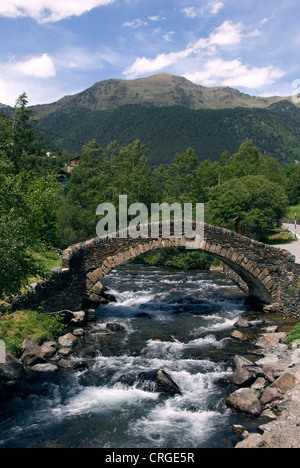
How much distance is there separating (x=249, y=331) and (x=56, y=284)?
874 cm

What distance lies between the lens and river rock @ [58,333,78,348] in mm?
15695

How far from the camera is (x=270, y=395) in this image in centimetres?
1113

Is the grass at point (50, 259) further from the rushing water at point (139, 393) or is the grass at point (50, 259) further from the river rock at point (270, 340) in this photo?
→ the river rock at point (270, 340)

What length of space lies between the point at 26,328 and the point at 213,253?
911 cm

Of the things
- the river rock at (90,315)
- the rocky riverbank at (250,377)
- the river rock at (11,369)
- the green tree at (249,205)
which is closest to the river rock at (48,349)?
the rocky riverbank at (250,377)

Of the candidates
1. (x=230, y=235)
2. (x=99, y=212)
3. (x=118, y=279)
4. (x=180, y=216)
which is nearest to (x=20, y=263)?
(x=230, y=235)

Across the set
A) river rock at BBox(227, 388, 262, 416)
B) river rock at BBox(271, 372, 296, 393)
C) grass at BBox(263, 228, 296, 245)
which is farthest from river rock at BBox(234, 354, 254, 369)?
grass at BBox(263, 228, 296, 245)

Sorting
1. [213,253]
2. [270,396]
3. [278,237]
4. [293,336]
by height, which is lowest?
[270,396]

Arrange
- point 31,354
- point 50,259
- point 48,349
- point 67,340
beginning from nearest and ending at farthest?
point 31,354
point 48,349
point 67,340
point 50,259

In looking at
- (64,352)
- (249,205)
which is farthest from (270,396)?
(249,205)

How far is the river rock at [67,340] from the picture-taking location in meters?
15.7

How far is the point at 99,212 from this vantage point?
144ft

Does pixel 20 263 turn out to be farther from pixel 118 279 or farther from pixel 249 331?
pixel 118 279

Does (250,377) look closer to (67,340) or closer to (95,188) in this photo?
(67,340)
